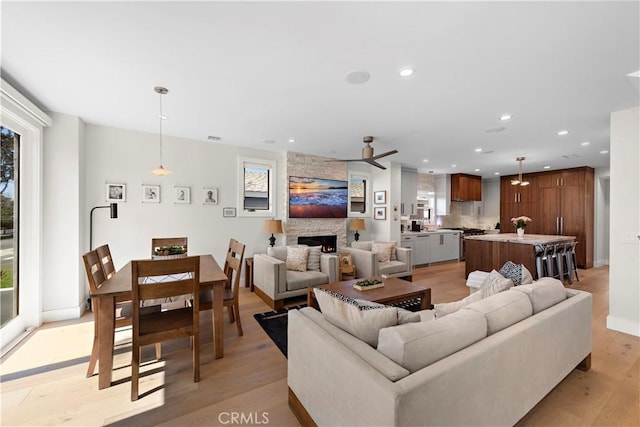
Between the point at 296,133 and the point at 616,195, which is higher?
the point at 296,133

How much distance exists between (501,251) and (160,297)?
18.4ft

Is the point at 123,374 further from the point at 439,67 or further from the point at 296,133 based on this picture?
the point at 439,67

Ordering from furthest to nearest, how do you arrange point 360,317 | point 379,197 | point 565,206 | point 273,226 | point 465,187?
point 465,187 < point 565,206 < point 379,197 < point 273,226 < point 360,317

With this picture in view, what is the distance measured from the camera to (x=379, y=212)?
6.48 meters

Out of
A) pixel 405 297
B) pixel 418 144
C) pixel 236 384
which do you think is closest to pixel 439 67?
pixel 405 297

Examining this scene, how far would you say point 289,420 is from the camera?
1746mm

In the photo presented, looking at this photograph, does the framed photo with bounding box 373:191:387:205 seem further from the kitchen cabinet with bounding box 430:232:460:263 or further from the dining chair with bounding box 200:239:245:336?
the dining chair with bounding box 200:239:245:336

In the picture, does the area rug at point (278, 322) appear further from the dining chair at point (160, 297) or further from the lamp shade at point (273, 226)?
the lamp shade at point (273, 226)

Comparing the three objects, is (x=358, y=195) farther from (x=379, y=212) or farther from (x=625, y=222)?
(x=625, y=222)

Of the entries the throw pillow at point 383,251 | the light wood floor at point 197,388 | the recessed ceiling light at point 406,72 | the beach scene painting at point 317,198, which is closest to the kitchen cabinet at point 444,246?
the throw pillow at point 383,251

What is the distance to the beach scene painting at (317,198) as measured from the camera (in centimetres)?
529

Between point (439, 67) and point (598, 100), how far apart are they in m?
2.04

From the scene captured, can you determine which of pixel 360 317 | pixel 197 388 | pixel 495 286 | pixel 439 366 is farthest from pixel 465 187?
pixel 197 388

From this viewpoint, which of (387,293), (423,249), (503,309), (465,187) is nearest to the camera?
(503,309)
